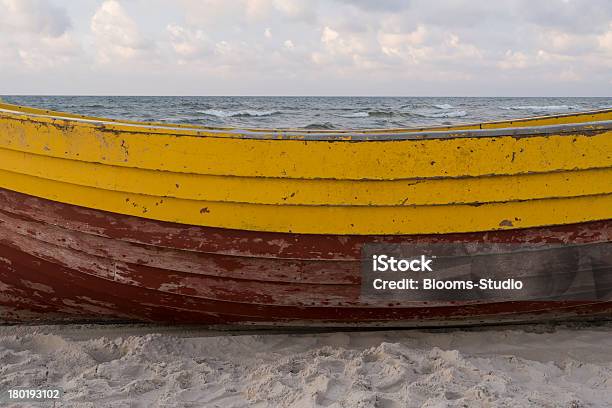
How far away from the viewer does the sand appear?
213cm

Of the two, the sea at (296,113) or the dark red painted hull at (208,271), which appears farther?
the sea at (296,113)

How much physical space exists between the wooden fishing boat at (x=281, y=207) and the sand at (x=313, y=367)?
178 millimetres

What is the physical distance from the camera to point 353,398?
208cm

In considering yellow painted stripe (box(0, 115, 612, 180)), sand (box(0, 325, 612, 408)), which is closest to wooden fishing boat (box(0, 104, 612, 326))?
yellow painted stripe (box(0, 115, 612, 180))

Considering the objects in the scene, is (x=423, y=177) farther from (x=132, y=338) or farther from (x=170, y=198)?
(x=132, y=338)

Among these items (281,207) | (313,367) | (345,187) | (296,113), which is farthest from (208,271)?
(296,113)

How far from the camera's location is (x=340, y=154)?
2277 mm

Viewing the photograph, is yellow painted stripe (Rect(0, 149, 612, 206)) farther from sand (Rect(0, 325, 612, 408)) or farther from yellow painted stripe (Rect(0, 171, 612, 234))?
sand (Rect(0, 325, 612, 408))

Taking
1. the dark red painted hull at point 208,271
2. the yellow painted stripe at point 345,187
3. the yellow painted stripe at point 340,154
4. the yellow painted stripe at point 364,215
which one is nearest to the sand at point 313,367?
the dark red painted hull at point 208,271

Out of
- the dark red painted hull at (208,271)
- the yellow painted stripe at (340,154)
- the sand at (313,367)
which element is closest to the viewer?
the sand at (313,367)

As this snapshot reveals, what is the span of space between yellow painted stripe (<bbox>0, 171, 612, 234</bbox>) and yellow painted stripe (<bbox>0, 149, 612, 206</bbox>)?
0.04 metres

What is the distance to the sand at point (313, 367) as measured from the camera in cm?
213

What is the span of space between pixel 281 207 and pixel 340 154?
37cm

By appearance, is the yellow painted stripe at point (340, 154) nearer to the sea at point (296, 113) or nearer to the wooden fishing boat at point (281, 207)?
the wooden fishing boat at point (281, 207)
